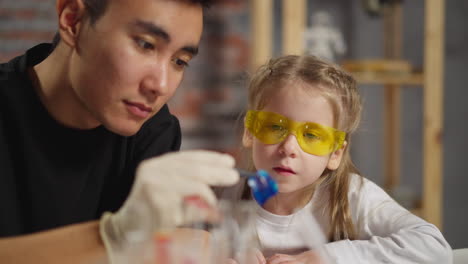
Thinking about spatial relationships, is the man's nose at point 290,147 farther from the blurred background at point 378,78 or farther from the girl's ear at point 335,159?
the blurred background at point 378,78

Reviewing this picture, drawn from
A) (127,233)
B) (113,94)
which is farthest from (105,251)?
(113,94)

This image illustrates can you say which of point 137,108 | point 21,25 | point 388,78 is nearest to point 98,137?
point 137,108

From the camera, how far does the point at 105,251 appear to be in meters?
0.73

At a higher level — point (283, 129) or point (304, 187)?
point (283, 129)

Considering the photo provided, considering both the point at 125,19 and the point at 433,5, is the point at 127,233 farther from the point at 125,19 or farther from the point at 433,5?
the point at 433,5

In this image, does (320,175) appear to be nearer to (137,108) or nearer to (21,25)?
(137,108)

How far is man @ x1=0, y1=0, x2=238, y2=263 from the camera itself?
0.70 metres

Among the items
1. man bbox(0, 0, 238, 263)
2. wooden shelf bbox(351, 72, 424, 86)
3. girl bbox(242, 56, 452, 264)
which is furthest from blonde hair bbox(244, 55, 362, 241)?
wooden shelf bbox(351, 72, 424, 86)

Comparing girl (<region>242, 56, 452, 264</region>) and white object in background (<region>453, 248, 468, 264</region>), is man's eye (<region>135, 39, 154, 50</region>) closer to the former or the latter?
girl (<region>242, 56, 452, 264</region>)

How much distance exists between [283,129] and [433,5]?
5.80 feet

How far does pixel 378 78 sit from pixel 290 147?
163cm

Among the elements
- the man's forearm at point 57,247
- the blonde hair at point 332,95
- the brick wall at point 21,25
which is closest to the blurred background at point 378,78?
the brick wall at point 21,25

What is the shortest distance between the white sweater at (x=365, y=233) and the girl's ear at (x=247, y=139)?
0.47 feet

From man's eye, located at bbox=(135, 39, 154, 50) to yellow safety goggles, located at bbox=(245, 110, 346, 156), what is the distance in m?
0.31
